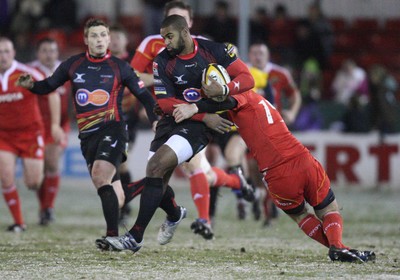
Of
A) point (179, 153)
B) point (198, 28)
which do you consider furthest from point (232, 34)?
point (179, 153)

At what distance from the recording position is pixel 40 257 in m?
7.90

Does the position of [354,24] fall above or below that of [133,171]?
above

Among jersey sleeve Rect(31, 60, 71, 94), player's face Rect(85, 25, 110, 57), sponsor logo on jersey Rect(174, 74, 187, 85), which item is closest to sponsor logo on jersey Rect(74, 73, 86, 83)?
jersey sleeve Rect(31, 60, 71, 94)

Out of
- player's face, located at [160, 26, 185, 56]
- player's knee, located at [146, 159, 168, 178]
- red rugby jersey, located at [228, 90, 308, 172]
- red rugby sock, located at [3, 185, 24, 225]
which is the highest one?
player's face, located at [160, 26, 185, 56]

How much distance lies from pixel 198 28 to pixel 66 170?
464 centimetres

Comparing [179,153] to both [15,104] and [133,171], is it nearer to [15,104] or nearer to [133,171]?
[15,104]

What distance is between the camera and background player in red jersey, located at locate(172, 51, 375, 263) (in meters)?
7.65

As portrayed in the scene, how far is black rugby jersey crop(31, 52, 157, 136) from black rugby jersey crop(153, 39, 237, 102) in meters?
0.71

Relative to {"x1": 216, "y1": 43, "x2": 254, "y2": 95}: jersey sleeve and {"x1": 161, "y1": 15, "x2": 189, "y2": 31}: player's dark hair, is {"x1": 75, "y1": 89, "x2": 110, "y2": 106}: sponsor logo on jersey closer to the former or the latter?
{"x1": 161, "y1": 15, "x2": 189, "y2": 31}: player's dark hair

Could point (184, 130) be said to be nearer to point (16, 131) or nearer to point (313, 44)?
point (16, 131)

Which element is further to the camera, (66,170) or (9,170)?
(66,170)

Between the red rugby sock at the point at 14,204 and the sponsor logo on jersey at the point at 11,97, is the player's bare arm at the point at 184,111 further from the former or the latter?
the red rugby sock at the point at 14,204

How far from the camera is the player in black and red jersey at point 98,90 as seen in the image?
8.79 m

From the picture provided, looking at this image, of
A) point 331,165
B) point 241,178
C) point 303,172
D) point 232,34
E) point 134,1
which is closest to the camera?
point 303,172
